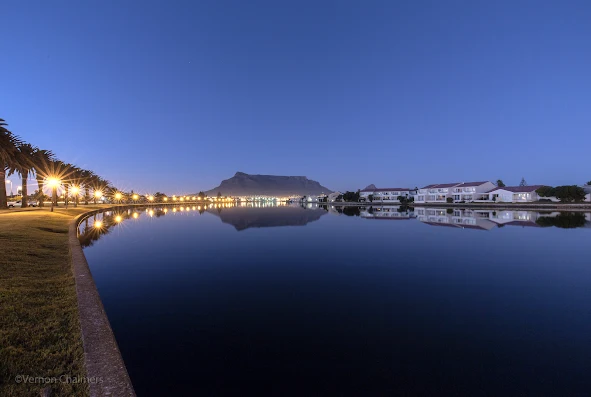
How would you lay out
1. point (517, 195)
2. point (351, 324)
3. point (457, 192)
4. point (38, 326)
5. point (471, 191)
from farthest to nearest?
point (457, 192)
point (471, 191)
point (517, 195)
point (351, 324)
point (38, 326)

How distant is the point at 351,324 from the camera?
852 cm

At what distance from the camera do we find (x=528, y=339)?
25.0 ft

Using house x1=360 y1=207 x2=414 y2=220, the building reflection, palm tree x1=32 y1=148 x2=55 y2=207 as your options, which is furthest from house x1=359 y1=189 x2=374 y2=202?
palm tree x1=32 y1=148 x2=55 y2=207

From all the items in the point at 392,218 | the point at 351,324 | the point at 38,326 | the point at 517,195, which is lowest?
the point at 351,324

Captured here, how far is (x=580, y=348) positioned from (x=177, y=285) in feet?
41.6

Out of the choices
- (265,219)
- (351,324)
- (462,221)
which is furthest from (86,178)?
(351,324)

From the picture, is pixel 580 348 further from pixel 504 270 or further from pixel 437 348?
pixel 504 270

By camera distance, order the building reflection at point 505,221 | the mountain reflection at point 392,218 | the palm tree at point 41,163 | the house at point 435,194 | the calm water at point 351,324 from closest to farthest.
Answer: the calm water at point 351,324, the mountain reflection at point 392,218, the building reflection at point 505,221, the palm tree at point 41,163, the house at point 435,194

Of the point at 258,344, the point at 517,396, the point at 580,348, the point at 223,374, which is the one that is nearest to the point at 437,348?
the point at 517,396

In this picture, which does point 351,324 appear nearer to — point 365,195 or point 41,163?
point 41,163

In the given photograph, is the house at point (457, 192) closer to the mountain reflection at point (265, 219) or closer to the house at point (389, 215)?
the house at point (389, 215)

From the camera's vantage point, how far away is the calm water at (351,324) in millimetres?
5926

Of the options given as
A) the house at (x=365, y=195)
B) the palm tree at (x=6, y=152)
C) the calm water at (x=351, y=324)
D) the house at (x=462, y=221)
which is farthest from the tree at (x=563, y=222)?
the house at (x=365, y=195)

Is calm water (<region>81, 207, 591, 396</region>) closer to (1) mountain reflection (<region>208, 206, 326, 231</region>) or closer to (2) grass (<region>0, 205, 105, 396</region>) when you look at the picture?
(2) grass (<region>0, 205, 105, 396</region>)
